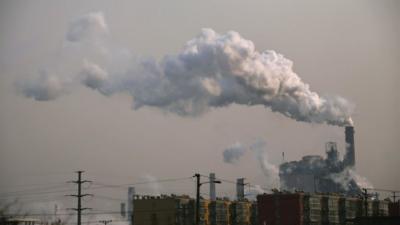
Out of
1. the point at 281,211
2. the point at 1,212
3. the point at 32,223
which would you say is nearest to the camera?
the point at 1,212

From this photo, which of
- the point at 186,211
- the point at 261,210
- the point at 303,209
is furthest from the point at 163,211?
the point at 303,209

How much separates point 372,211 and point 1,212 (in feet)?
324

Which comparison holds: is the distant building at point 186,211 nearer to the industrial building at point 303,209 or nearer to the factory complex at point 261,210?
the factory complex at point 261,210

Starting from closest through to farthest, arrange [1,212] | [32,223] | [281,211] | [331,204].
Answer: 1. [1,212]
2. [32,223]
3. [281,211]
4. [331,204]

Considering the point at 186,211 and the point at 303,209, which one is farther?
the point at 186,211

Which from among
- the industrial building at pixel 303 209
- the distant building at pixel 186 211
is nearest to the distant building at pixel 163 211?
the distant building at pixel 186 211

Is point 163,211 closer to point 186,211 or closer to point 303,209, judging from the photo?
point 186,211

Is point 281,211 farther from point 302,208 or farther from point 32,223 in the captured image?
point 32,223

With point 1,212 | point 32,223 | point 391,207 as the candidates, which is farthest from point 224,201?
point 1,212

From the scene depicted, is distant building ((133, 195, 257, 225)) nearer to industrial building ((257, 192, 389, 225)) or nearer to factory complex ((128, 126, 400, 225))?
factory complex ((128, 126, 400, 225))

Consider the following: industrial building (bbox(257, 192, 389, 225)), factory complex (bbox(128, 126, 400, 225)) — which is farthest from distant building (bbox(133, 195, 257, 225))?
industrial building (bbox(257, 192, 389, 225))

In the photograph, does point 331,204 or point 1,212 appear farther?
point 331,204

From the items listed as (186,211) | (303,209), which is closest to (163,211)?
(186,211)

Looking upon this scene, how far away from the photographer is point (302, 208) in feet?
472
